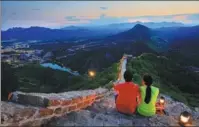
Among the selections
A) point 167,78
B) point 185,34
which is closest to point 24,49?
point 185,34

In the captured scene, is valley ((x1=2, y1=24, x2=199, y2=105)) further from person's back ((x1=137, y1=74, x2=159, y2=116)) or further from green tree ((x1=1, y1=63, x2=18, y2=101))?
person's back ((x1=137, y1=74, x2=159, y2=116))

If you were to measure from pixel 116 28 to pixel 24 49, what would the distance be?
3320mm

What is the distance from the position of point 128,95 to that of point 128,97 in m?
0.04

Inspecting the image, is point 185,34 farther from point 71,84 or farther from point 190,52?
point 71,84

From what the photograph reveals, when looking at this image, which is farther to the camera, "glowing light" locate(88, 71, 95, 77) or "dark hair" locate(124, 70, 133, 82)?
"glowing light" locate(88, 71, 95, 77)

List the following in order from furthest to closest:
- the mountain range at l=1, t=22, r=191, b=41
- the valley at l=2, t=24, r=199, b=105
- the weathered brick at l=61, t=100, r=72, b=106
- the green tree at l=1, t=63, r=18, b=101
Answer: the valley at l=2, t=24, r=199, b=105 < the mountain range at l=1, t=22, r=191, b=41 < the green tree at l=1, t=63, r=18, b=101 < the weathered brick at l=61, t=100, r=72, b=106

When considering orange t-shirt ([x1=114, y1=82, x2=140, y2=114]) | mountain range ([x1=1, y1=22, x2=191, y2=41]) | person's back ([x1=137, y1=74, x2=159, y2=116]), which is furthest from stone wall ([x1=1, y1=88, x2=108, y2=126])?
mountain range ([x1=1, y1=22, x2=191, y2=41])

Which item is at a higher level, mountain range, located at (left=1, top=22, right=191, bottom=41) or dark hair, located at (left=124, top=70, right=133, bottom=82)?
mountain range, located at (left=1, top=22, right=191, bottom=41)

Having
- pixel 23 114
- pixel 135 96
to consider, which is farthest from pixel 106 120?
pixel 23 114

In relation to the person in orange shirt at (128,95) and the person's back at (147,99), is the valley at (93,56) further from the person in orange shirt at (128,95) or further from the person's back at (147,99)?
the person's back at (147,99)

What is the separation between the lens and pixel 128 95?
653cm

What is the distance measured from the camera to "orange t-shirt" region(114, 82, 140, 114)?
6469 mm

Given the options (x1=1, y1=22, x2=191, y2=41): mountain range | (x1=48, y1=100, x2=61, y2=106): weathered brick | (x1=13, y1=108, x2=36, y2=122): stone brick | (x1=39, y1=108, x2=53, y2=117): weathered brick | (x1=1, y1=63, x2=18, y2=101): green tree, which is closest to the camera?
(x1=13, y1=108, x2=36, y2=122): stone brick

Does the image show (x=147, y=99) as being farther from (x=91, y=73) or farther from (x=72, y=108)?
(x=91, y=73)
